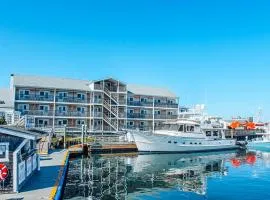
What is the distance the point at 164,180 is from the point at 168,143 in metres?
22.3

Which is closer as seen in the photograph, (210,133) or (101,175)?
(101,175)

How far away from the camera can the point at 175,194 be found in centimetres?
2247

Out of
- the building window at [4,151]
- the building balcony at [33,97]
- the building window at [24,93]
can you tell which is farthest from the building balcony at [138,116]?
the building window at [4,151]

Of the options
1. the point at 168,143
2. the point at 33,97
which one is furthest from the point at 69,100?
the point at 168,143

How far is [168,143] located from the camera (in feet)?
163

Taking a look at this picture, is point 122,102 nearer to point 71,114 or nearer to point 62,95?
point 71,114

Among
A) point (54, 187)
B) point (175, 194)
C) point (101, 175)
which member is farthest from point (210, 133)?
point (54, 187)

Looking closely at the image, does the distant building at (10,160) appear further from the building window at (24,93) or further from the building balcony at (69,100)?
the building balcony at (69,100)

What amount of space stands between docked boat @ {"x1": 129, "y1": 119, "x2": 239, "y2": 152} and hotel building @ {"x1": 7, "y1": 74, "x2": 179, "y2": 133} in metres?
9.84

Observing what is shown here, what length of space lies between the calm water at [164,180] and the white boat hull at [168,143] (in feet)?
31.5

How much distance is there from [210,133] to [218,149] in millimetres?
2966

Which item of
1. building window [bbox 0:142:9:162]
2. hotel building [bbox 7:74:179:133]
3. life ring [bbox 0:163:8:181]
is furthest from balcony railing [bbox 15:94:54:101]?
life ring [bbox 0:163:8:181]

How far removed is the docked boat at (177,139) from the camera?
4819cm

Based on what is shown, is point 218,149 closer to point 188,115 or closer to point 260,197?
point 188,115
